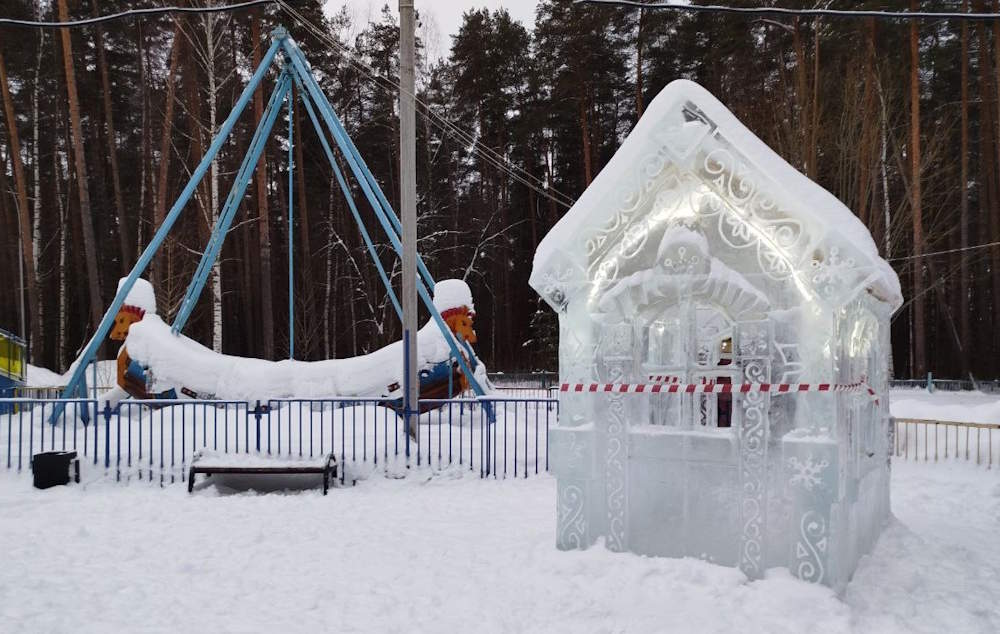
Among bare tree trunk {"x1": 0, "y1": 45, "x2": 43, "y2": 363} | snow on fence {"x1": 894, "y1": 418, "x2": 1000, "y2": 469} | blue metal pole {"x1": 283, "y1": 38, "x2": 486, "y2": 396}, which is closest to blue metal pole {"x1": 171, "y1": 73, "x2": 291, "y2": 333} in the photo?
blue metal pole {"x1": 283, "y1": 38, "x2": 486, "y2": 396}

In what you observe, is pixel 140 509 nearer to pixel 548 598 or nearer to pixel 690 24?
pixel 548 598

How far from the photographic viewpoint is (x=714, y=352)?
18.0ft

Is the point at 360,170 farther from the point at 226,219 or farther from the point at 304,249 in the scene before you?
the point at 304,249

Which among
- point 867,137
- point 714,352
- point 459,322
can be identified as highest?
point 867,137

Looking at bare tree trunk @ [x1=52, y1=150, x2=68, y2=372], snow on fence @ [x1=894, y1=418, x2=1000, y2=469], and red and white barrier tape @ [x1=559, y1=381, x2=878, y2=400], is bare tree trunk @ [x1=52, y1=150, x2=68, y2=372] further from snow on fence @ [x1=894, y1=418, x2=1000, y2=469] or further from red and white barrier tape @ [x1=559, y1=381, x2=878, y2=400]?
snow on fence @ [x1=894, y1=418, x2=1000, y2=469]

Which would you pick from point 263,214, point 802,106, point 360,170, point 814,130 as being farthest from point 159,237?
point 802,106

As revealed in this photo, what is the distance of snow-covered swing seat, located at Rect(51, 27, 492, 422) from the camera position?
38.5 feet

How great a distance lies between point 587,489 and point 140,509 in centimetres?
543

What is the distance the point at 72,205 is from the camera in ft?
88.8

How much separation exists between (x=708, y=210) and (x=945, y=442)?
9071 mm

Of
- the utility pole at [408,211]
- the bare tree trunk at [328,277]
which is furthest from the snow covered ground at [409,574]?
the bare tree trunk at [328,277]

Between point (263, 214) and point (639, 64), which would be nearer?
point (263, 214)

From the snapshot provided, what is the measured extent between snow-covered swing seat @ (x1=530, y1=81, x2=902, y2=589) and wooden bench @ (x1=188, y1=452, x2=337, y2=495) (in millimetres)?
3920

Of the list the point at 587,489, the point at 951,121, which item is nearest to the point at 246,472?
the point at 587,489
